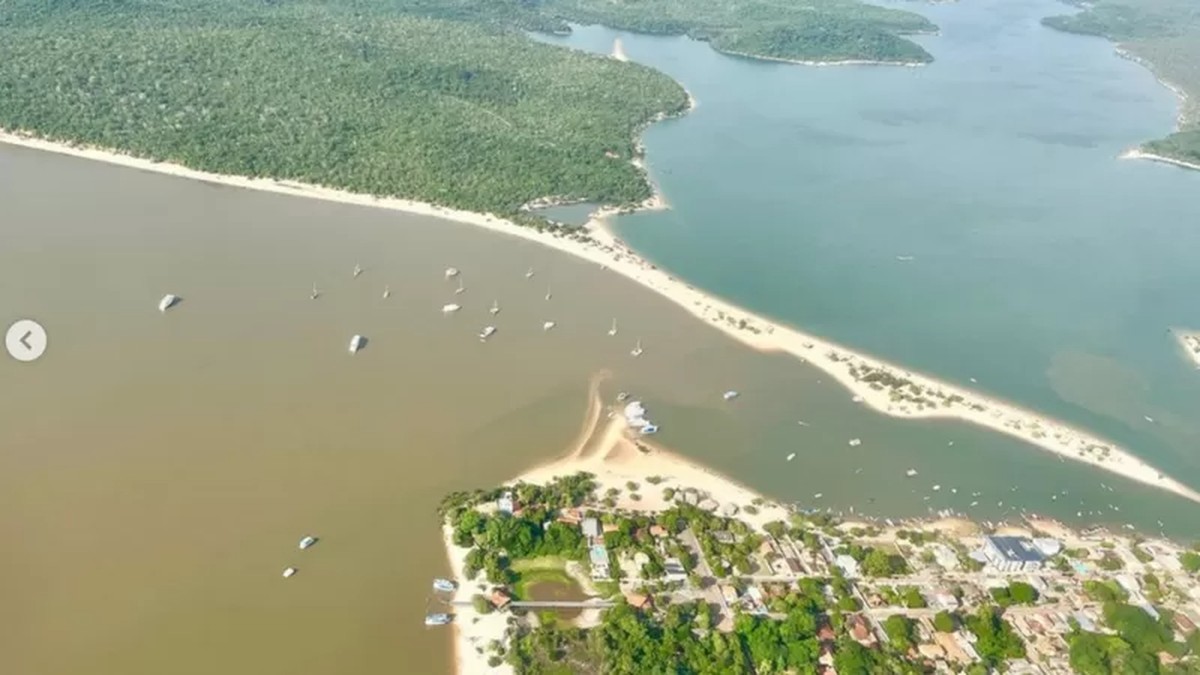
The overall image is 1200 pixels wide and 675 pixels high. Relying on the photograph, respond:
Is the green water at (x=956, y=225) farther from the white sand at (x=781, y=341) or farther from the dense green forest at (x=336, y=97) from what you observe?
the dense green forest at (x=336, y=97)

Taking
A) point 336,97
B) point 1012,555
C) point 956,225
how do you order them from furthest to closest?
point 336,97 < point 956,225 < point 1012,555

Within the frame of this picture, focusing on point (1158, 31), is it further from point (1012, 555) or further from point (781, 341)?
point (1012, 555)

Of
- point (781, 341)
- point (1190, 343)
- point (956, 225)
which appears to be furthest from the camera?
point (956, 225)

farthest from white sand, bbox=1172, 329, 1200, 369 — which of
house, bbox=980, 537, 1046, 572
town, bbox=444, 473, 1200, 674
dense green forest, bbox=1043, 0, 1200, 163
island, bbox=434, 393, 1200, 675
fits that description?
dense green forest, bbox=1043, 0, 1200, 163

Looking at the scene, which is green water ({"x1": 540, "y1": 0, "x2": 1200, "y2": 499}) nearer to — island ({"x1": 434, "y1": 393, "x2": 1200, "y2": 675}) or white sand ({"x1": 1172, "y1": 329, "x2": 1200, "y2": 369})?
white sand ({"x1": 1172, "y1": 329, "x2": 1200, "y2": 369})

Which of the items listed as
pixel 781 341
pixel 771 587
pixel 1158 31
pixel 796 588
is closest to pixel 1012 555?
pixel 796 588

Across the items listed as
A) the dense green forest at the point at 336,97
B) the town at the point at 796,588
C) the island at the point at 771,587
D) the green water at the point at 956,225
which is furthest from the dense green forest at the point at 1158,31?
the island at the point at 771,587

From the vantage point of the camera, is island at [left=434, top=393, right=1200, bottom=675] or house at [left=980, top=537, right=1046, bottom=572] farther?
house at [left=980, top=537, right=1046, bottom=572]
